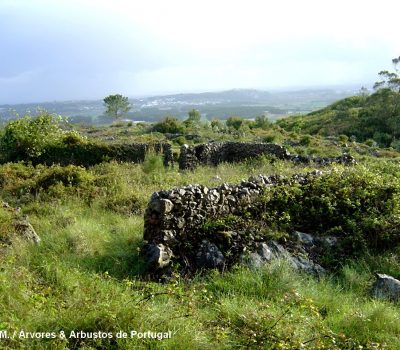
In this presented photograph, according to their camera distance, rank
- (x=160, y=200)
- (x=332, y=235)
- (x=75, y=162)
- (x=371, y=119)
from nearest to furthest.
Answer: (x=160, y=200) → (x=332, y=235) → (x=75, y=162) → (x=371, y=119)

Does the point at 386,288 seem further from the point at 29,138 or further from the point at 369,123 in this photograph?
the point at 369,123

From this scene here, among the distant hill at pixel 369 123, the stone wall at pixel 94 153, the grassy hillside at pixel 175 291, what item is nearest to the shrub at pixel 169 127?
the distant hill at pixel 369 123

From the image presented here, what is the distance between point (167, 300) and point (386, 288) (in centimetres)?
307

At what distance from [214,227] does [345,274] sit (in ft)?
6.91

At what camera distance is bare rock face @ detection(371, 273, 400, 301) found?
5.71m

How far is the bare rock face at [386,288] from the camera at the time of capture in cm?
571

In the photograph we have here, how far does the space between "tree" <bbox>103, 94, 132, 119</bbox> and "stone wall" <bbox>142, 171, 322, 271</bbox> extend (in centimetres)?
8335

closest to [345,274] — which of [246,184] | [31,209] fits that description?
[246,184]

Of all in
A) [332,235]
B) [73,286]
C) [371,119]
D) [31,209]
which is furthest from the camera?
[371,119]

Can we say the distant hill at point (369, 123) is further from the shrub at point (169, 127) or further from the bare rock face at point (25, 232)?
the bare rock face at point (25, 232)

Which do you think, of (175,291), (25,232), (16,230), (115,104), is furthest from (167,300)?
(115,104)

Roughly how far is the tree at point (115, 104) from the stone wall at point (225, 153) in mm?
73481

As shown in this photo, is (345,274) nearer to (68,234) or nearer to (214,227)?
(214,227)

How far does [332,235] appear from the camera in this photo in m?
7.53
